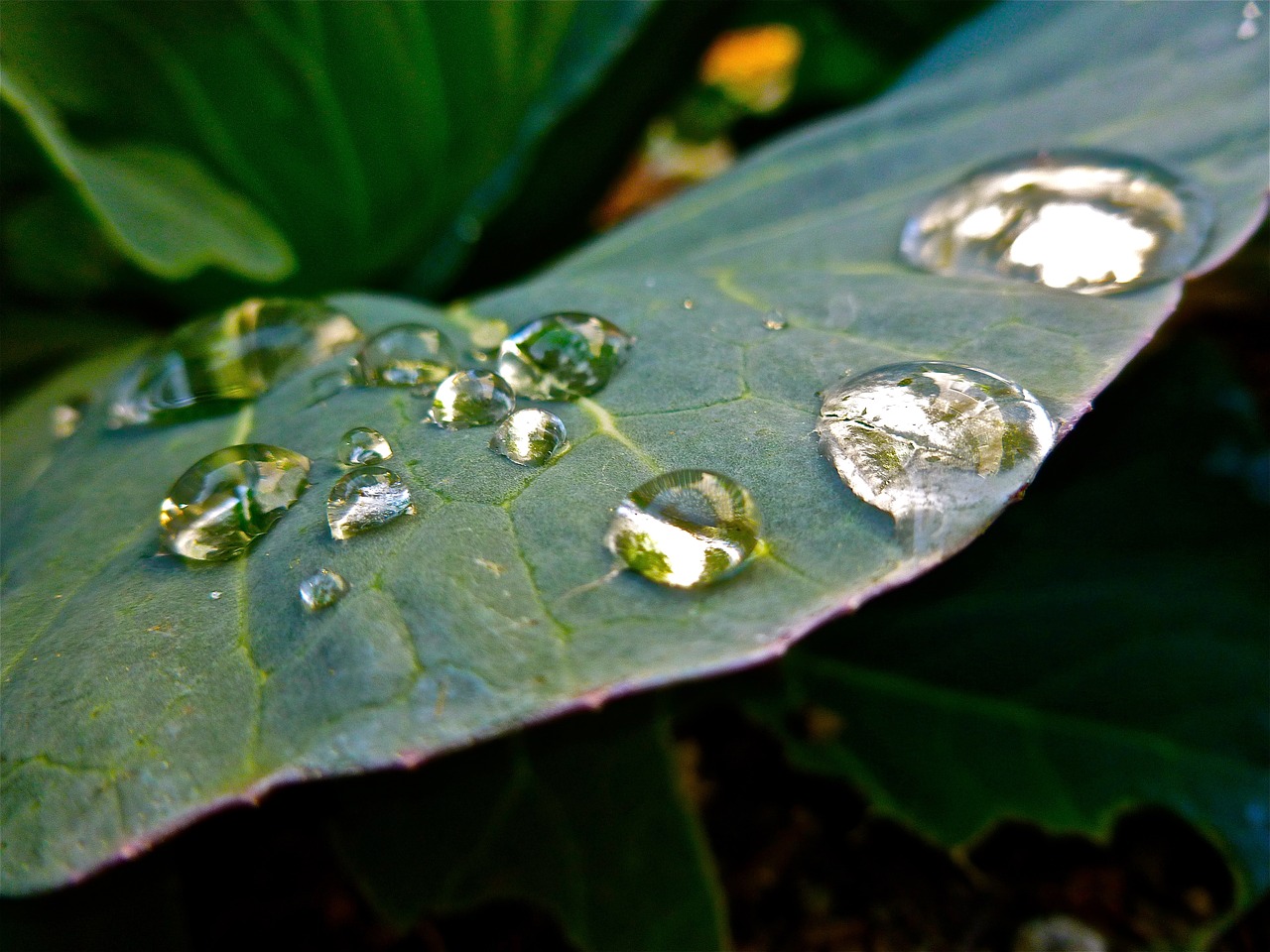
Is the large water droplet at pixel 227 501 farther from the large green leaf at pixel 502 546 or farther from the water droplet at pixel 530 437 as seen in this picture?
the water droplet at pixel 530 437

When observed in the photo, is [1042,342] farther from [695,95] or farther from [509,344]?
[695,95]

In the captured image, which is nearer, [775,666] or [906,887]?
[906,887]

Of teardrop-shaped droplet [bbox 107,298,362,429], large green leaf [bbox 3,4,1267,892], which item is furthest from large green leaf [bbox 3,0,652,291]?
large green leaf [bbox 3,4,1267,892]

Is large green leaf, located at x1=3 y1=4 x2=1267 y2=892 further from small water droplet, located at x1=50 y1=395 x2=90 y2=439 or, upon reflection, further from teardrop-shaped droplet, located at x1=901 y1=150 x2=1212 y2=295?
small water droplet, located at x1=50 y1=395 x2=90 y2=439

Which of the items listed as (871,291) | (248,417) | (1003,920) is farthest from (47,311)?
(1003,920)

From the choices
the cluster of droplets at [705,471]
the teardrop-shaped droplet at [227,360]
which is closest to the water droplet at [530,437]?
the cluster of droplets at [705,471]

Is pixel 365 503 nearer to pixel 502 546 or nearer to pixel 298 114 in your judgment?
pixel 502 546
